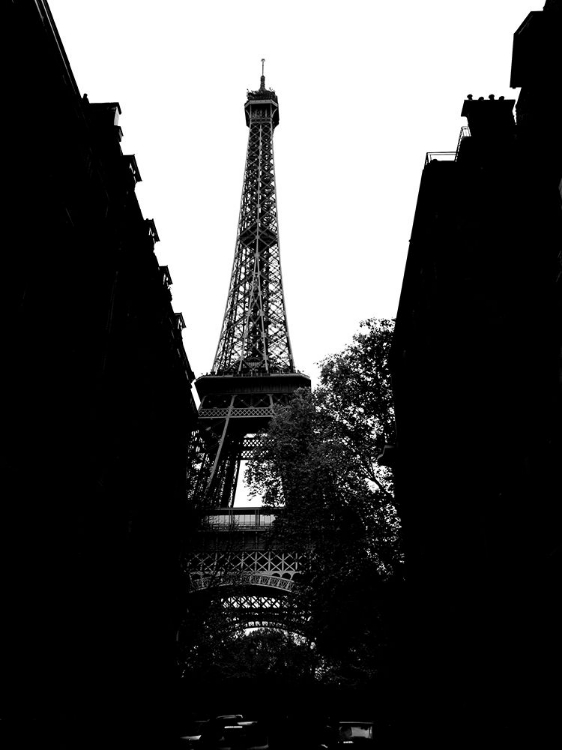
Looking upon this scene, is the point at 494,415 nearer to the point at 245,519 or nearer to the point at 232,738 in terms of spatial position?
the point at 232,738

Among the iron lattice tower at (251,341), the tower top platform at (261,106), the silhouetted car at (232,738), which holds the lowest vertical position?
the silhouetted car at (232,738)

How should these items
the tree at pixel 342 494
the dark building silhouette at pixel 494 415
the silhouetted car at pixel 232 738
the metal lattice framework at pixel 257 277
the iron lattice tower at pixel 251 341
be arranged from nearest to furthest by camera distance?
the dark building silhouette at pixel 494 415, the silhouetted car at pixel 232 738, the tree at pixel 342 494, the iron lattice tower at pixel 251 341, the metal lattice framework at pixel 257 277

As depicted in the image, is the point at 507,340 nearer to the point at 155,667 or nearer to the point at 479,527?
the point at 479,527

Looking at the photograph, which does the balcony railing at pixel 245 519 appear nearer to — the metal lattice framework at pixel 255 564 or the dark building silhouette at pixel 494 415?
the metal lattice framework at pixel 255 564

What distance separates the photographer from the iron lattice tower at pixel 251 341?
188 ft

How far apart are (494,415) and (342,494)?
10818 mm

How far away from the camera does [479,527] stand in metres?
16.2

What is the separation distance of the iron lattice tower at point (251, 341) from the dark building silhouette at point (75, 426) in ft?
40.2

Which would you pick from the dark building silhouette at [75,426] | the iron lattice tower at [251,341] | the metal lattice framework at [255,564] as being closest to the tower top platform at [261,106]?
the iron lattice tower at [251,341]

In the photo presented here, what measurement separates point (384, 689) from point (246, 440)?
3383 cm

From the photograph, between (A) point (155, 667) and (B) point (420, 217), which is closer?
(B) point (420, 217)

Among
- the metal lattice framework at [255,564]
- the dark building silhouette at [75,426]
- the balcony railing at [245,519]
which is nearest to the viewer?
the dark building silhouette at [75,426]

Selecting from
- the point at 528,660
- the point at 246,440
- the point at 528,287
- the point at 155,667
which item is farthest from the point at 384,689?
the point at 246,440

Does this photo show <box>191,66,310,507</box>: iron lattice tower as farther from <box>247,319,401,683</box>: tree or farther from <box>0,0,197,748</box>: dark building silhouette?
<box>0,0,197,748</box>: dark building silhouette
